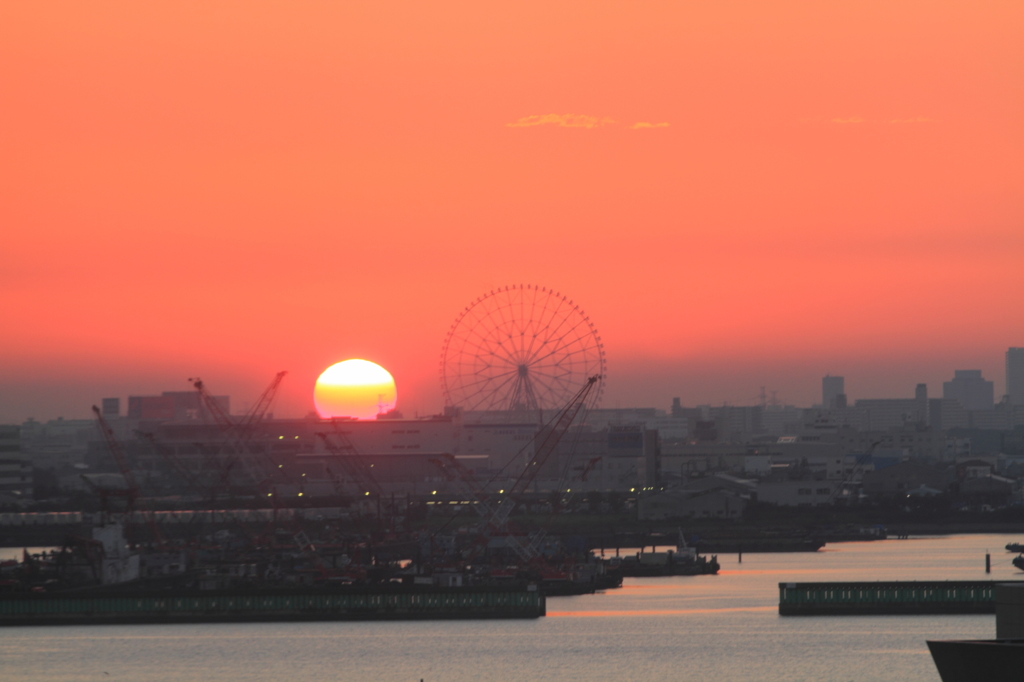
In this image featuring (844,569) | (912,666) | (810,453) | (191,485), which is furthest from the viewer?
→ (810,453)

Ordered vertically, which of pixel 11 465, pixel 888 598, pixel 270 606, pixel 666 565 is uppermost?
pixel 11 465

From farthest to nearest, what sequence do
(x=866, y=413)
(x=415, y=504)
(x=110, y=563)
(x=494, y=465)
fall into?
(x=866, y=413)
(x=494, y=465)
(x=415, y=504)
(x=110, y=563)

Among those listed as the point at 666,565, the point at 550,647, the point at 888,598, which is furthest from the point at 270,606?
the point at 888,598

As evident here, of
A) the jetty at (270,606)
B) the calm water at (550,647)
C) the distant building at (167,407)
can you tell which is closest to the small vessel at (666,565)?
the calm water at (550,647)

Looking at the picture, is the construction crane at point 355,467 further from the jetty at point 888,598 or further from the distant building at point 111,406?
the distant building at point 111,406

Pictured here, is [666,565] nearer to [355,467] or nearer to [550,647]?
[550,647]

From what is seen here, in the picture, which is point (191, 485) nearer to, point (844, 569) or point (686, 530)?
point (686, 530)

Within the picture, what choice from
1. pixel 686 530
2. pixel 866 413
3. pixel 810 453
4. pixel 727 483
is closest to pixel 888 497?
pixel 727 483
